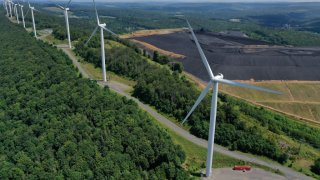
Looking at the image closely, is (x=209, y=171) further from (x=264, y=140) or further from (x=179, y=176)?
(x=264, y=140)

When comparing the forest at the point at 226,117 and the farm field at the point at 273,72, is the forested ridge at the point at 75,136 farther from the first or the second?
the farm field at the point at 273,72

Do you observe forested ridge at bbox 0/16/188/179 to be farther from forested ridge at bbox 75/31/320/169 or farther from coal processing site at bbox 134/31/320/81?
coal processing site at bbox 134/31/320/81

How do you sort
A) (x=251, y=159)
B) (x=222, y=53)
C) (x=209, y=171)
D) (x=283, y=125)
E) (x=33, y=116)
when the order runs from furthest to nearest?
(x=222, y=53) < (x=283, y=125) < (x=33, y=116) < (x=251, y=159) < (x=209, y=171)

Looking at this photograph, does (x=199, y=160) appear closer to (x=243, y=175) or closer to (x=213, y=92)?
(x=243, y=175)

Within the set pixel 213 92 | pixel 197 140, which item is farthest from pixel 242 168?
pixel 213 92

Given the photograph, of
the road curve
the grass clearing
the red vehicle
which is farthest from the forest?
the red vehicle

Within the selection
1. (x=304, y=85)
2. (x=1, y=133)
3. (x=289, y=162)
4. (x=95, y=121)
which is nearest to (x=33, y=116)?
(x=1, y=133)

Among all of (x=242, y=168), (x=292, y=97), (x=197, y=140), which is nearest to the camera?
(x=242, y=168)
